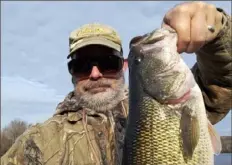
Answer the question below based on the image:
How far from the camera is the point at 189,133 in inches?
124

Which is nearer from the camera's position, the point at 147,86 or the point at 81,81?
the point at 147,86

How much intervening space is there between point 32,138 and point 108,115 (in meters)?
0.86

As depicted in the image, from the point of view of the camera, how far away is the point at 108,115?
17.7 ft

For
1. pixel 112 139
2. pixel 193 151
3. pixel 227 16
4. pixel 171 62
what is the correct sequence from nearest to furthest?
pixel 193 151
pixel 171 62
pixel 227 16
pixel 112 139

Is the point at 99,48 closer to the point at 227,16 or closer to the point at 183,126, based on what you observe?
the point at 227,16

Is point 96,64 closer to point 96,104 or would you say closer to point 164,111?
point 96,104

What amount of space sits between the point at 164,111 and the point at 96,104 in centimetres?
228

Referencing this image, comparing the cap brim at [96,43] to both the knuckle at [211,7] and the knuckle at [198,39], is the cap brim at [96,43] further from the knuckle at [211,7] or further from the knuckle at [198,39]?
the knuckle at [198,39]

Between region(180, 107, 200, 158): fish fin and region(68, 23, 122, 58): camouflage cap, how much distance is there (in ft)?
8.54

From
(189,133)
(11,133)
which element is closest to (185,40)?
(189,133)

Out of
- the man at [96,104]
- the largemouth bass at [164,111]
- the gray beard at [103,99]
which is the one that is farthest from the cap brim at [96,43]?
the largemouth bass at [164,111]

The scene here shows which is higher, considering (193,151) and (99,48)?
(99,48)

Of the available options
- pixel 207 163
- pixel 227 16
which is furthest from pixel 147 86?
pixel 227 16

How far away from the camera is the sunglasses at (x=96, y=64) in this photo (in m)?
5.50
